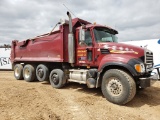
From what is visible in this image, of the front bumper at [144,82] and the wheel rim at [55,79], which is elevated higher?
the front bumper at [144,82]

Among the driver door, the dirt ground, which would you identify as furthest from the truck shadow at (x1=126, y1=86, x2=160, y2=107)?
the driver door

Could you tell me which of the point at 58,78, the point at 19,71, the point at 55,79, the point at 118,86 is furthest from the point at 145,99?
the point at 19,71

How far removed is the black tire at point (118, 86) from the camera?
5059 millimetres

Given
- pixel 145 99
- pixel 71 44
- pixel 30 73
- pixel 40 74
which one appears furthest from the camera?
pixel 30 73

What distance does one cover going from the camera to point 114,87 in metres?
5.41

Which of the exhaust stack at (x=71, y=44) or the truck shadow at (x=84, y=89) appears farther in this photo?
the exhaust stack at (x=71, y=44)

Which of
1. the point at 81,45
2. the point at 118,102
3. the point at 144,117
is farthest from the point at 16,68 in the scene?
the point at 144,117

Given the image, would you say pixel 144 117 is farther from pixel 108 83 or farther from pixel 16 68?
pixel 16 68

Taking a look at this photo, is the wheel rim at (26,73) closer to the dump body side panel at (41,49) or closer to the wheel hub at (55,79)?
the dump body side panel at (41,49)

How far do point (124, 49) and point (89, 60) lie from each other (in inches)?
61.5

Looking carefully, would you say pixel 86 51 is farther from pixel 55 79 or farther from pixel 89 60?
pixel 55 79

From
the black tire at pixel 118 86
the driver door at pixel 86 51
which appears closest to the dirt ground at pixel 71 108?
the black tire at pixel 118 86

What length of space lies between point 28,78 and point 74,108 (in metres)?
5.31

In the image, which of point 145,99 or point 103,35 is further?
point 103,35
